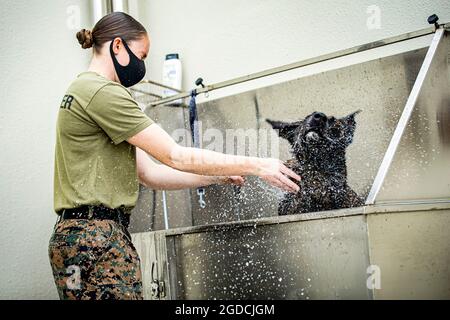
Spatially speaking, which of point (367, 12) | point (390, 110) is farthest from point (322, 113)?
point (367, 12)

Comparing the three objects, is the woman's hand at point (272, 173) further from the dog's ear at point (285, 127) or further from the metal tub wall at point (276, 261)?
the dog's ear at point (285, 127)

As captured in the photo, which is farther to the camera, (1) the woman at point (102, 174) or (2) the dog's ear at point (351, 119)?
(2) the dog's ear at point (351, 119)

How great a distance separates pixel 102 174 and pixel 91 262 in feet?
0.85

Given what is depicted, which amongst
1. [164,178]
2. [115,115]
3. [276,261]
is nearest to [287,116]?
[164,178]

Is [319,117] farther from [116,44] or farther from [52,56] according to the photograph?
[52,56]

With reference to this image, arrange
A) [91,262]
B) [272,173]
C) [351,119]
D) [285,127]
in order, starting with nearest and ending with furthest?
[91,262], [272,173], [351,119], [285,127]

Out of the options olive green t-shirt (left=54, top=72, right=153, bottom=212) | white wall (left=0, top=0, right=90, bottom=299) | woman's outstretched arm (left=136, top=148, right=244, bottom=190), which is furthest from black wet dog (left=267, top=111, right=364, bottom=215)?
white wall (left=0, top=0, right=90, bottom=299)

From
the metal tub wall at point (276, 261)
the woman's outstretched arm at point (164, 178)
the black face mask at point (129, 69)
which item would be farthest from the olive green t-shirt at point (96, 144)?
the metal tub wall at point (276, 261)

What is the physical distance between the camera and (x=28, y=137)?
2361mm

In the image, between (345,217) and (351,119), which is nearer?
(345,217)

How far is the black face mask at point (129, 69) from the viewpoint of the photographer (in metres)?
1.71

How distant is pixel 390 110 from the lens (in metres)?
2.13

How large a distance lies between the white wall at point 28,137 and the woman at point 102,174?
2.62 ft
